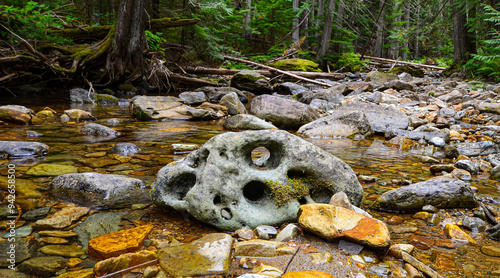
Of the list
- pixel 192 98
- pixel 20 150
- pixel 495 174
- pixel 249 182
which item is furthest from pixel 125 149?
pixel 192 98

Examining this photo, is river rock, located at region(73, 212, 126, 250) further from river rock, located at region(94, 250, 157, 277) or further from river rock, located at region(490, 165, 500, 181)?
river rock, located at region(490, 165, 500, 181)

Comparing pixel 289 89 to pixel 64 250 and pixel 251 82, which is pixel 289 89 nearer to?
pixel 251 82

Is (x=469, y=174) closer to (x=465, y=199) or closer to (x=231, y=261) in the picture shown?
(x=465, y=199)

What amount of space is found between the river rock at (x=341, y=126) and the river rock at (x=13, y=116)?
5.67 meters

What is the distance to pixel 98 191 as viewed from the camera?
2941 millimetres

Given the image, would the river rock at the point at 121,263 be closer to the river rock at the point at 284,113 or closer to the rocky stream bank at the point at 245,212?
the rocky stream bank at the point at 245,212

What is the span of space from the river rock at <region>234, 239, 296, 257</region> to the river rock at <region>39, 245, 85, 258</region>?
1041mm

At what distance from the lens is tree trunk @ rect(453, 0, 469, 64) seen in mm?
12414

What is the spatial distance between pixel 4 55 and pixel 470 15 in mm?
16187

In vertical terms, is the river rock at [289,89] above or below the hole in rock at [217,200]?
above

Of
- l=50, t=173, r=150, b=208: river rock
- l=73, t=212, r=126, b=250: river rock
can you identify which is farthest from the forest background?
l=73, t=212, r=126, b=250: river rock

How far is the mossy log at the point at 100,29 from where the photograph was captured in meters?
11.6

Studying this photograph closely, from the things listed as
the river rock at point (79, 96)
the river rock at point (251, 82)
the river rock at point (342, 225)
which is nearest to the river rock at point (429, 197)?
the river rock at point (342, 225)

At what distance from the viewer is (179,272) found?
5.97 feet
